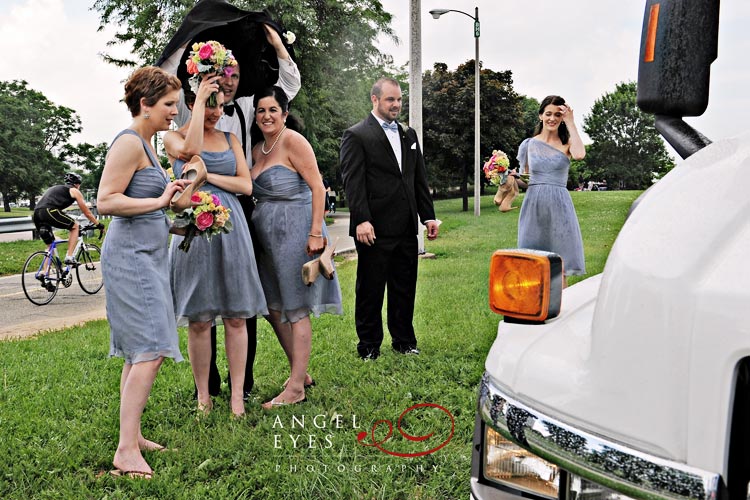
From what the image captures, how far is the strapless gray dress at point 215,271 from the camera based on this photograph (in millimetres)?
→ 3576

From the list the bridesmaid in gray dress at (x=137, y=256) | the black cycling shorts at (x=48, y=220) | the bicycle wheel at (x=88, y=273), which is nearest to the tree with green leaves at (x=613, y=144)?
the bicycle wheel at (x=88, y=273)

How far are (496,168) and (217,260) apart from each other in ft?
8.19

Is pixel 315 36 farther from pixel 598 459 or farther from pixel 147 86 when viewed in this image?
pixel 598 459

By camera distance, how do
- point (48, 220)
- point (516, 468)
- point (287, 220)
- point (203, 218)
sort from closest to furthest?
point (516, 468) → point (203, 218) → point (287, 220) → point (48, 220)

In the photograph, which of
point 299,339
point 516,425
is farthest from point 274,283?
point 516,425

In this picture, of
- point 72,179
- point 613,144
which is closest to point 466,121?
point 613,144

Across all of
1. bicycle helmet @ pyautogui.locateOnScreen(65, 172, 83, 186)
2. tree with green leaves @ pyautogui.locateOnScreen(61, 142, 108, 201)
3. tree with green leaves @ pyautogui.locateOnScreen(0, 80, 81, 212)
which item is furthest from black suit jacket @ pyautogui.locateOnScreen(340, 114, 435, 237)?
tree with green leaves @ pyautogui.locateOnScreen(61, 142, 108, 201)

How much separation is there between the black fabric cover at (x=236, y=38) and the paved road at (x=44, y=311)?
4.48 metres

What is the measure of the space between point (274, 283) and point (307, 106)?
61.3 feet

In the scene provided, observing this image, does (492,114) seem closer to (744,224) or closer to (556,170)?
(556,170)

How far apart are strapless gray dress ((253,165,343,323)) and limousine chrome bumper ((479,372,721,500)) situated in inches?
104

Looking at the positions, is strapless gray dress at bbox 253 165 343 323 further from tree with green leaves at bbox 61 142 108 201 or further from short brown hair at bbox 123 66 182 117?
tree with green leaves at bbox 61 142 108 201

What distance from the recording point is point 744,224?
1062 mm

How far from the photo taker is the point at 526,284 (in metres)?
1.45
